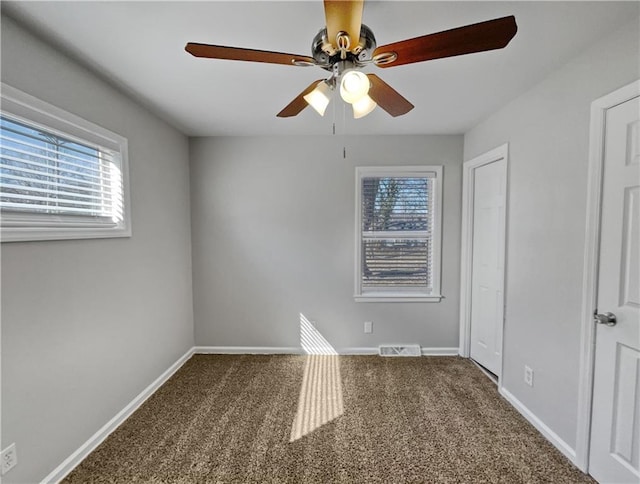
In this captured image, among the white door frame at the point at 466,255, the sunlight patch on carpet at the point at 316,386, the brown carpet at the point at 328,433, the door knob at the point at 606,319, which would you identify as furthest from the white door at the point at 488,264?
the sunlight patch on carpet at the point at 316,386

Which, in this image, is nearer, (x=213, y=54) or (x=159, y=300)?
(x=213, y=54)

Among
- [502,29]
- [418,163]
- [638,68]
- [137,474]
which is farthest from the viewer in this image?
[418,163]

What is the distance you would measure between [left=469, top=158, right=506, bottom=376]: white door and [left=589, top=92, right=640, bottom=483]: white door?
2.70 feet

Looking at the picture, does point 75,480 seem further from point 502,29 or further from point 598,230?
point 598,230

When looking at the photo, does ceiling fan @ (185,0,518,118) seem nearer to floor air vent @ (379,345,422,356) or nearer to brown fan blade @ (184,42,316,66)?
brown fan blade @ (184,42,316,66)

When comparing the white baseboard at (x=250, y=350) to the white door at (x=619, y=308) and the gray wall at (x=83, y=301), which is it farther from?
the white door at (x=619, y=308)

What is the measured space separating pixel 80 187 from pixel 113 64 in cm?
79

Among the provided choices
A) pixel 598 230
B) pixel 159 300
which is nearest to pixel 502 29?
pixel 598 230

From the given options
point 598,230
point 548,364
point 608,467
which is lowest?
point 608,467

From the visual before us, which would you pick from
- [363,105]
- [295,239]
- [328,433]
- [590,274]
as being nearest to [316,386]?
[328,433]

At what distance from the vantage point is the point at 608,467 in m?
1.52

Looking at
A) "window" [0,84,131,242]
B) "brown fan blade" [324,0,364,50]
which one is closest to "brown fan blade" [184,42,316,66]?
"brown fan blade" [324,0,364,50]

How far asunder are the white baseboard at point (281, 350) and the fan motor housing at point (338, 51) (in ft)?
9.08

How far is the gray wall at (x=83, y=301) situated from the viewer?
1.41 meters
